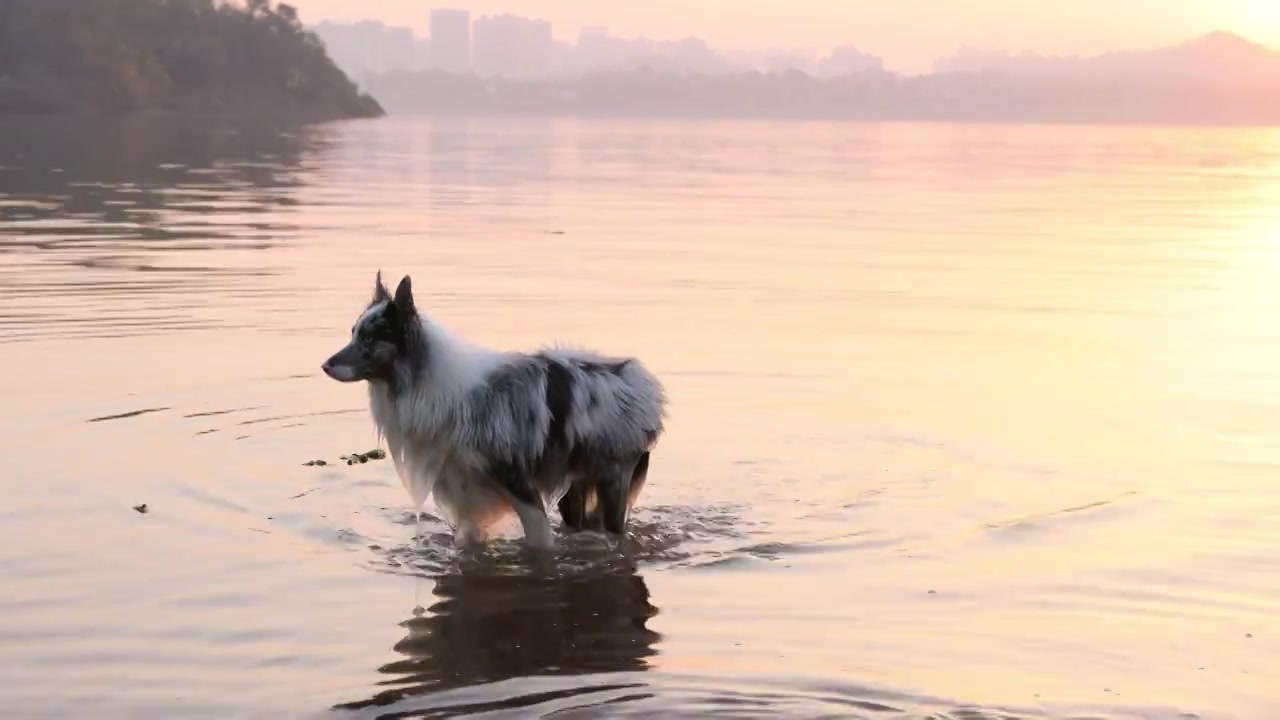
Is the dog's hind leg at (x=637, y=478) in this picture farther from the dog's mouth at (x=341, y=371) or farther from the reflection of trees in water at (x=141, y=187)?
the reflection of trees in water at (x=141, y=187)

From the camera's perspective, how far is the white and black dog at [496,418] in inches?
380

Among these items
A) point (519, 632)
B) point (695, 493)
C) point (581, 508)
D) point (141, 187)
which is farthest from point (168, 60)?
point (519, 632)

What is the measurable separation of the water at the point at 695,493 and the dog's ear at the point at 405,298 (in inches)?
59.6

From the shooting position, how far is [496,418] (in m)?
9.84

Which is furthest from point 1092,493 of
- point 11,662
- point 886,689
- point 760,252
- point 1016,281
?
point 760,252

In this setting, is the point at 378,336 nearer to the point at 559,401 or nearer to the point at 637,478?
the point at 559,401

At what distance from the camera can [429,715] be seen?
Result: 704 centimetres

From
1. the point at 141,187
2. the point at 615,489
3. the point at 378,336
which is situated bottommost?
the point at 141,187

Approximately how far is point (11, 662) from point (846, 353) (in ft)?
36.3

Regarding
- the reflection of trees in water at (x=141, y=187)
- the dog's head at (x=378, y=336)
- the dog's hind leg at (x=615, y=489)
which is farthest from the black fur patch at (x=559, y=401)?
the reflection of trees in water at (x=141, y=187)

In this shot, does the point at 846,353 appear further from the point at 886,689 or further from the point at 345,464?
the point at 886,689

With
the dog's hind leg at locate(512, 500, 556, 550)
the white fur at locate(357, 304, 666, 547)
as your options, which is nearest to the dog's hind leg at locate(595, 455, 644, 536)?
the white fur at locate(357, 304, 666, 547)

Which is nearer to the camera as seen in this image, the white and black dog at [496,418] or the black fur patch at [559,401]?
the white and black dog at [496,418]

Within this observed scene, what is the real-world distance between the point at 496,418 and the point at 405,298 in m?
0.92
